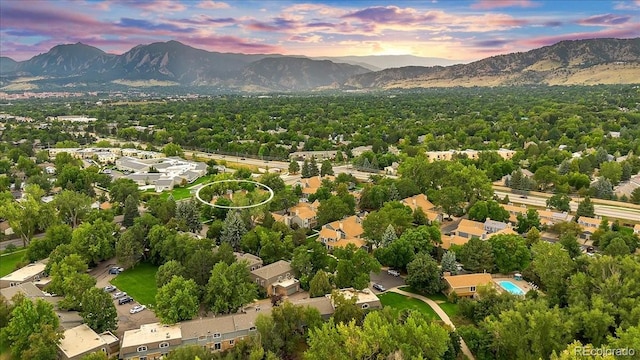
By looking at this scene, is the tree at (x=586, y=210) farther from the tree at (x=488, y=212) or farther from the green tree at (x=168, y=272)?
the green tree at (x=168, y=272)

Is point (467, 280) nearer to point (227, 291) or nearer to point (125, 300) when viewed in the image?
point (227, 291)

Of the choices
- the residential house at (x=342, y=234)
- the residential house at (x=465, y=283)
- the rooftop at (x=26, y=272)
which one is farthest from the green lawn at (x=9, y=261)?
the residential house at (x=465, y=283)

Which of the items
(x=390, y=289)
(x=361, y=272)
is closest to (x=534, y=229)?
(x=390, y=289)

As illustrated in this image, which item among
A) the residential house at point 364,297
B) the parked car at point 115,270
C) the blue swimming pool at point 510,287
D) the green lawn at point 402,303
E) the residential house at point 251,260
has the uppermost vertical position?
the residential house at point 364,297

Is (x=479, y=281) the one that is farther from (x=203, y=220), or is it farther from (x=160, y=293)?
(x=203, y=220)

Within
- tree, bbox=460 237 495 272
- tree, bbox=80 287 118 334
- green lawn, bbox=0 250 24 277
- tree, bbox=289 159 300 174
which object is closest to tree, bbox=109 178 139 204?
green lawn, bbox=0 250 24 277

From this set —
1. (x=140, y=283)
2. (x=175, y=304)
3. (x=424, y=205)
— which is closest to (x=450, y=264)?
(x=424, y=205)
